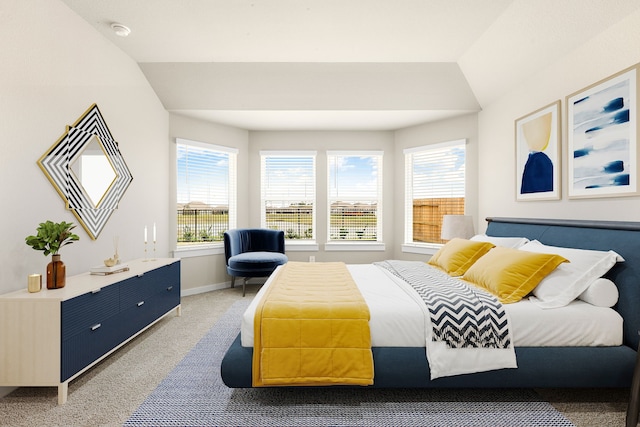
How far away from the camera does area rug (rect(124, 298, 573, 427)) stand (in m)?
1.82

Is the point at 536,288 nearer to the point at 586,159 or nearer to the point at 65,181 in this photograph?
the point at 586,159

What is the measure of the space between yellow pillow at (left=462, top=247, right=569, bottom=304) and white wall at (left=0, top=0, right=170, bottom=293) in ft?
11.1

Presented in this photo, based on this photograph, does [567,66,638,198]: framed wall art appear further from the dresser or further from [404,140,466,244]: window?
the dresser

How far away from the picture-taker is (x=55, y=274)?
2.18m

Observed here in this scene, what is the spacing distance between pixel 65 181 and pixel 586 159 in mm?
4315

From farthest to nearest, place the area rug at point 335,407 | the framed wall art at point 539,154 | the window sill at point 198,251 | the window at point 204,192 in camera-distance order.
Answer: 1. the window at point 204,192
2. the window sill at point 198,251
3. the framed wall art at point 539,154
4. the area rug at point 335,407

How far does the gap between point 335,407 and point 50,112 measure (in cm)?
303

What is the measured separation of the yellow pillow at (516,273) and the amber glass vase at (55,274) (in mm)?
3059

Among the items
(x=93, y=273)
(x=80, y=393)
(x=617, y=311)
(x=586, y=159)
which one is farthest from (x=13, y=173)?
(x=586, y=159)

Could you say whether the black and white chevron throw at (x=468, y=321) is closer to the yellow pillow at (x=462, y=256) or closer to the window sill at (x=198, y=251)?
the yellow pillow at (x=462, y=256)

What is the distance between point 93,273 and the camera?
2.64m

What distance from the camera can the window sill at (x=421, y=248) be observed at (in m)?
4.71

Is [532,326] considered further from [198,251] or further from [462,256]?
[198,251]

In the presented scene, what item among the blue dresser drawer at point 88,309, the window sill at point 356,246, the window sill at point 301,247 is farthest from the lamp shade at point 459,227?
the blue dresser drawer at point 88,309
